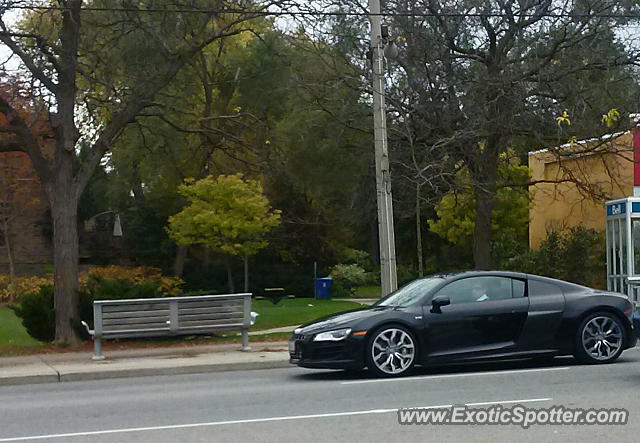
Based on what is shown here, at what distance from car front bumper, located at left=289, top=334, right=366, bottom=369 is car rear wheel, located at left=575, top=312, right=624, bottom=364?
3181 mm

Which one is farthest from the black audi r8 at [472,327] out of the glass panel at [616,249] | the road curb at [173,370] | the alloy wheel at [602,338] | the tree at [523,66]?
the glass panel at [616,249]

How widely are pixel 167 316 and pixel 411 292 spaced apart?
4971mm

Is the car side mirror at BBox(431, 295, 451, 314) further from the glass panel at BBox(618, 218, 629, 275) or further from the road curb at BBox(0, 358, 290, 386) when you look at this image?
the glass panel at BBox(618, 218, 629, 275)

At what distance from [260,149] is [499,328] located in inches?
524

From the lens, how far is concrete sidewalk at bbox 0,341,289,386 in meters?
13.5

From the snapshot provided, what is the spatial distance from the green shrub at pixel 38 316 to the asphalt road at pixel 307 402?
5353mm

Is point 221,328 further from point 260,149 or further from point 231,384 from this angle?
point 260,149

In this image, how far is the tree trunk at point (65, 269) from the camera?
17453 mm

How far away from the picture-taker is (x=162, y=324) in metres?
15.4

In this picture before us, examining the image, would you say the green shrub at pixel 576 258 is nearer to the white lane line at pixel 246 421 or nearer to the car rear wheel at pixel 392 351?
the car rear wheel at pixel 392 351

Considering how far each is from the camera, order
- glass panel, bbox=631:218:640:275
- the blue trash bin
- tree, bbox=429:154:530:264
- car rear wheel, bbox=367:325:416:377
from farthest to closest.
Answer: the blue trash bin < tree, bbox=429:154:530:264 < glass panel, bbox=631:218:640:275 < car rear wheel, bbox=367:325:416:377

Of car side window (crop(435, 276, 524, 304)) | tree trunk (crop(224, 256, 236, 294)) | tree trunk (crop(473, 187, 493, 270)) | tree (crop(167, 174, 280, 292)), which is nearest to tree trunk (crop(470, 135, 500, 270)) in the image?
tree trunk (crop(473, 187, 493, 270))


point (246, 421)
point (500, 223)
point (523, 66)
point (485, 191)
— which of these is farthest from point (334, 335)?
point (500, 223)

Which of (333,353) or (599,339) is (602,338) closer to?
(599,339)
